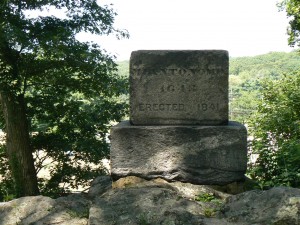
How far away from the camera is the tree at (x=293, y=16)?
49.9ft

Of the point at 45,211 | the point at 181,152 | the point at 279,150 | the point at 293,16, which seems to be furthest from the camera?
the point at 293,16

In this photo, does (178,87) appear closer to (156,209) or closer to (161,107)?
(161,107)

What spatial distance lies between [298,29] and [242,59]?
69076mm

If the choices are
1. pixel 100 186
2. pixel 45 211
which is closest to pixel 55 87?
pixel 100 186

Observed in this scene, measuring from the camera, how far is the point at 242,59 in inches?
3292

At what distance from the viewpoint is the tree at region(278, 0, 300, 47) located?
599 inches

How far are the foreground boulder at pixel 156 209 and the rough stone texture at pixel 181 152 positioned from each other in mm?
404

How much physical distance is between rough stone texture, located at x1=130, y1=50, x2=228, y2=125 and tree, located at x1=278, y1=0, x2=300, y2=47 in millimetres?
12485

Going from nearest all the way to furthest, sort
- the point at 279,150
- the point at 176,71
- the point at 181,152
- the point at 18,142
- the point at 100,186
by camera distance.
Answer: the point at 181,152 < the point at 176,71 < the point at 100,186 < the point at 279,150 < the point at 18,142

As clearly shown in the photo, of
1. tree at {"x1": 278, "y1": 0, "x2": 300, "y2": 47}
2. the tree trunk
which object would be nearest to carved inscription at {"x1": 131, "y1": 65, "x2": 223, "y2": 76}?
the tree trunk

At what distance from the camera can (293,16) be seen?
54.5 feet

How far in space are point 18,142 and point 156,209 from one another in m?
6.94

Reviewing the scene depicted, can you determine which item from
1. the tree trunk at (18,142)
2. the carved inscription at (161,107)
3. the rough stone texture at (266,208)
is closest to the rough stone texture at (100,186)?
the carved inscription at (161,107)

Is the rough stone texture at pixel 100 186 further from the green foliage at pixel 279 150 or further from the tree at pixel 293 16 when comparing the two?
the tree at pixel 293 16
